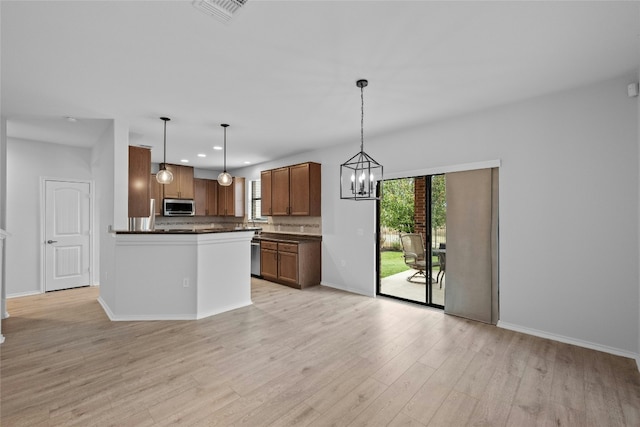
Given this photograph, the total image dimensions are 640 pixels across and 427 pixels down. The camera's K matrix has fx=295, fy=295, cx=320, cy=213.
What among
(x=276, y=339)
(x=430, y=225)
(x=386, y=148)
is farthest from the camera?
(x=386, y=148)

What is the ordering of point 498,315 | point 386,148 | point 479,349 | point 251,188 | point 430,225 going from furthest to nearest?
1. point 251,188
2. point 386,148
3. point 430,225
4. point 498,315
5. point 479,349

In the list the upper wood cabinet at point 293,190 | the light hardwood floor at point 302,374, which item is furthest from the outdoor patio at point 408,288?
the upper wood cabinet at point 293,190

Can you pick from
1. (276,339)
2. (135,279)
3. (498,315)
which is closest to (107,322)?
(135,279)

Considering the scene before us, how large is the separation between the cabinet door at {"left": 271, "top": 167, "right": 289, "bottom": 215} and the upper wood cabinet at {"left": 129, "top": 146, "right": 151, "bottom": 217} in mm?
2539

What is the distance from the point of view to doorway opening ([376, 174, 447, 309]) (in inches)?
169

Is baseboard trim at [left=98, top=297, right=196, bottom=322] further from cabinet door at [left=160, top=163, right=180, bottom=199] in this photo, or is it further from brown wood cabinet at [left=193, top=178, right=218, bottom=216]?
brown wood cabinet at [left=193, top=178, right=218, bottom=216]

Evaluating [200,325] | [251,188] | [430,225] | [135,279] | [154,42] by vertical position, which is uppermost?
[154,42]

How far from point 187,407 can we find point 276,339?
48.4 inches

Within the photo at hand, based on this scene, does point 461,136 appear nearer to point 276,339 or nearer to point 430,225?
point 430,225

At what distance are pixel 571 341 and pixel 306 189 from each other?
434cm

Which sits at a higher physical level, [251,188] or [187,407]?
[251,188]

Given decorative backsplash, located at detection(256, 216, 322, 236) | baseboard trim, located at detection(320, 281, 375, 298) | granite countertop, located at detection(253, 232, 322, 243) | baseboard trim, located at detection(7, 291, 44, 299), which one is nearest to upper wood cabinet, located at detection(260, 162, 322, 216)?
decorative backsplash, located at detection(256, 216, 322, 236)

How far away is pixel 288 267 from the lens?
18.5 feet

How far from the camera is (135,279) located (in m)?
3.84
